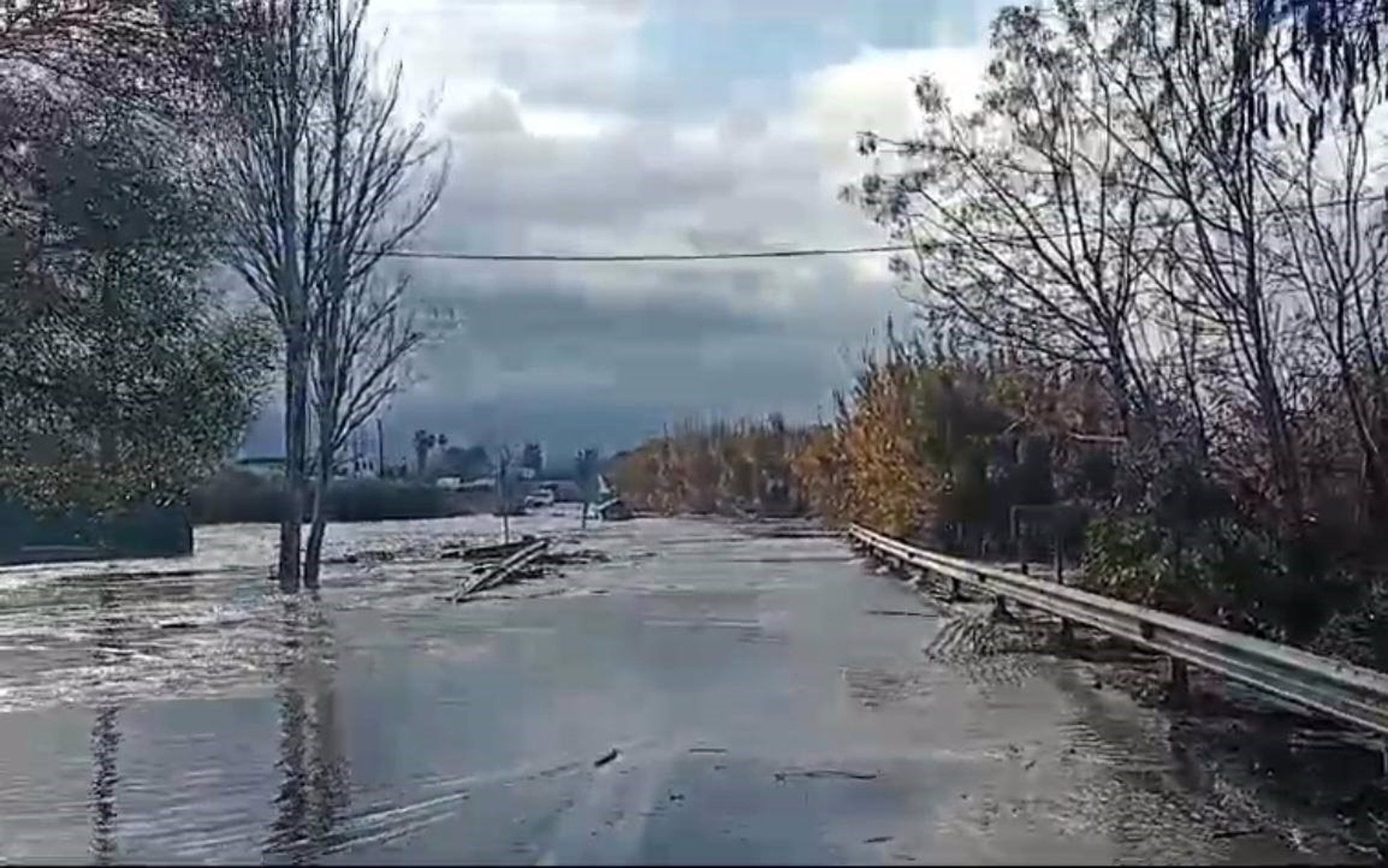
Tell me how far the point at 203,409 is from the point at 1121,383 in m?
12.7

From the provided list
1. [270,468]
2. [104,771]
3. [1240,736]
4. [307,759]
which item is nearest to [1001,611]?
[1240,736]

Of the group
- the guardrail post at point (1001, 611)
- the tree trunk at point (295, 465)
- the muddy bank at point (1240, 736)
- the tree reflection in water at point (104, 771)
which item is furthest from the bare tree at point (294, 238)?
the muddy bank at point (1240, 736)

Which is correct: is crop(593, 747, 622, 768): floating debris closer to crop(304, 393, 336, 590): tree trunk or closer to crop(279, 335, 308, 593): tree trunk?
crop(279, 335, 308, 593): tree trunk

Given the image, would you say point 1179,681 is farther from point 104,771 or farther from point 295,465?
point 295,465

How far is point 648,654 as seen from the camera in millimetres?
20047

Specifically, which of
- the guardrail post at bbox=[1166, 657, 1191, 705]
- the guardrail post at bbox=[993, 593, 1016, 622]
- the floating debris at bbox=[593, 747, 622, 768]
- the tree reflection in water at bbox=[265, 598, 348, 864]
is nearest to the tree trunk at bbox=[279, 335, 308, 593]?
the tree reflection in water at bbox=[265, 598, 348, 864]

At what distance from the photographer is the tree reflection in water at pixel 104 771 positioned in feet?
32.3

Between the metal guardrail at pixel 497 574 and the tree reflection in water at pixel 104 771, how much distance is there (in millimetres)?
9547

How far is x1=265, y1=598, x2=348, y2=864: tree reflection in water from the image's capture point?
991cm

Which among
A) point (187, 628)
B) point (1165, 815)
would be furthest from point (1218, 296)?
point (187, 628)

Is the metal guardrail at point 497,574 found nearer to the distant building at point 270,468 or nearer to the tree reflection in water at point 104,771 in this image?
the distant building at point 270,468

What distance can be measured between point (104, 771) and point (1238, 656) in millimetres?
7504

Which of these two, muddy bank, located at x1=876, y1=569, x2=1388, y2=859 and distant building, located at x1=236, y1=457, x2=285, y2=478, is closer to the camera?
muddy bank, located at x1=876, y1=569, x2=1388, y2=859

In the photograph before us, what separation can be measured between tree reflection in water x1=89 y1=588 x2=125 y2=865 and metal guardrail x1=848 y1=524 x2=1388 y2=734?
21.0 feet
